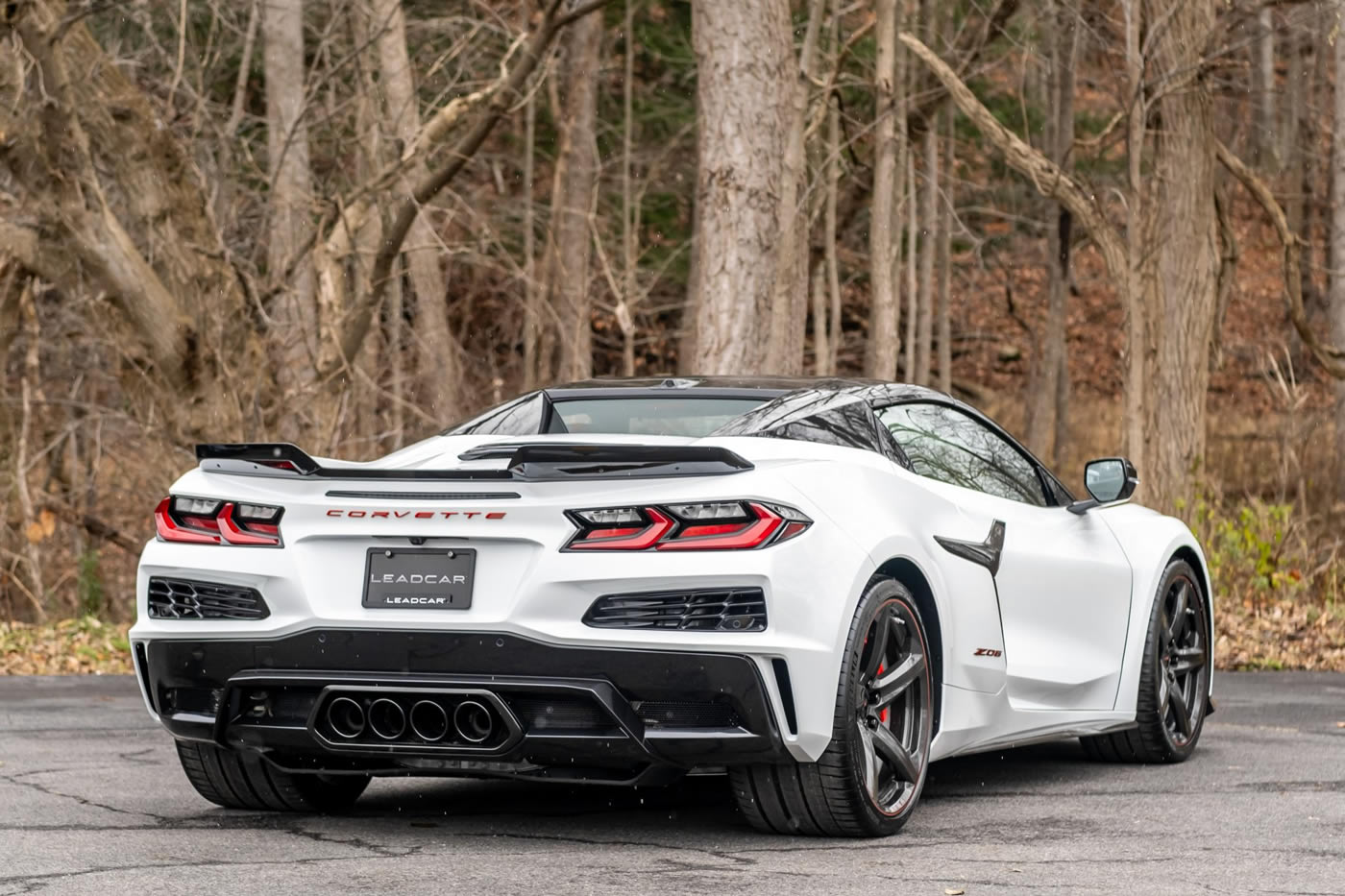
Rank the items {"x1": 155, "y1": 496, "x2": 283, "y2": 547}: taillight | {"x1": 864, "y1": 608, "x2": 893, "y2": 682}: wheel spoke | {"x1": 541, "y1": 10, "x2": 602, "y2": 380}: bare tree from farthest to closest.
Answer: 1. {"x1": 541, "y1": 10, "x2": 602, "y2": 380}: bare tree
2. {"x1": 864, "y1": 608, "x2": 893, "y2": 682}: wheel spoke
3. {"x1": 155, "y1": 496, "x2": 283, "y2": 547}: taillight

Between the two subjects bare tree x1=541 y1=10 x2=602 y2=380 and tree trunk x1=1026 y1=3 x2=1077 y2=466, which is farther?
bare tree x1=541 y1=10 x2=602 y2=380

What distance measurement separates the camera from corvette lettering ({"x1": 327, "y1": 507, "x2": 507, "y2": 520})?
16.9 ft

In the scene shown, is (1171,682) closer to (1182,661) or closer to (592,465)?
(1182,661)

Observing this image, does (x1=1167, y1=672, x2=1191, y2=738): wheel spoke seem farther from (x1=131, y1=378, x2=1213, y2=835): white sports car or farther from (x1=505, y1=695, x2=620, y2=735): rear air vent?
(x1=505, y1=695, x2=620, y2=735): rear air vent

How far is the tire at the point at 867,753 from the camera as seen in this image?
209 inches

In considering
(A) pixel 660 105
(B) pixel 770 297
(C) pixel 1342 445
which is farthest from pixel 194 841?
(A) pixel 660 105

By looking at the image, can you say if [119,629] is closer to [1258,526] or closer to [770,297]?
[770,297]

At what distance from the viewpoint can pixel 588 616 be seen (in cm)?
504

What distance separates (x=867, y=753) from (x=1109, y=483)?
7.07ft

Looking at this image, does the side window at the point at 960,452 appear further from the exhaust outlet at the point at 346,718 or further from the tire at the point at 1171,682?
the exhaust outlet at the point at 346,718

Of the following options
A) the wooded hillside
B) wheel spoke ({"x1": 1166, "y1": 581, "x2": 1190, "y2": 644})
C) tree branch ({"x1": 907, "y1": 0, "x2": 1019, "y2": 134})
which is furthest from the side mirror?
tree branch ({"x1": 907, "y1": 0, "x2": 1019, "y2": 134})

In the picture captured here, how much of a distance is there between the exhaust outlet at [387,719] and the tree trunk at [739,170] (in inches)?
307

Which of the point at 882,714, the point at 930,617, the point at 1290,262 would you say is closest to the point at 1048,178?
the point at 1290,262

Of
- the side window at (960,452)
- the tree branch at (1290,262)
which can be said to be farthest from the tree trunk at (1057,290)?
the side window at (960,452)
